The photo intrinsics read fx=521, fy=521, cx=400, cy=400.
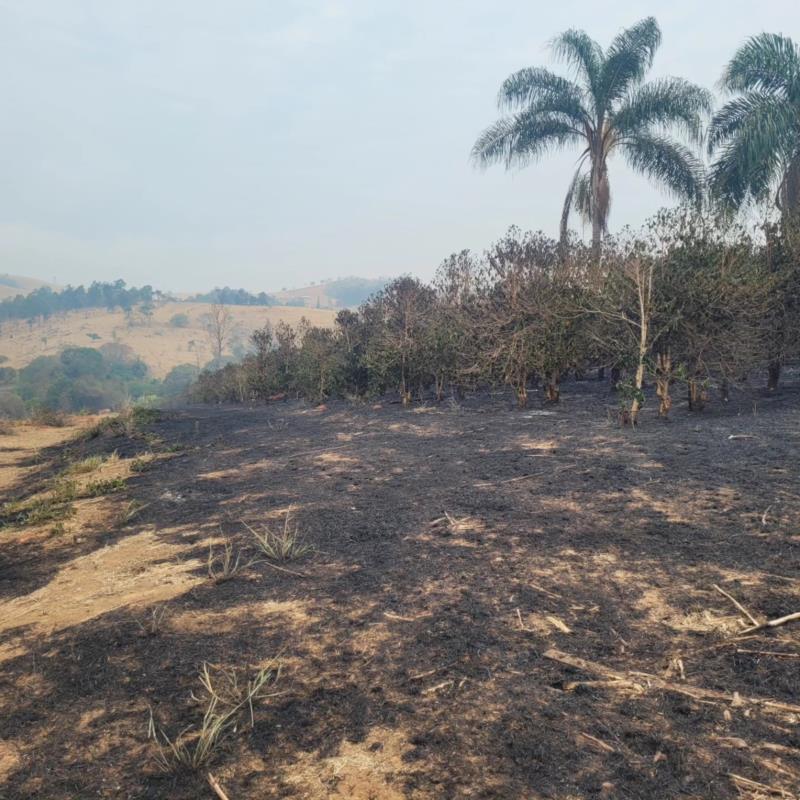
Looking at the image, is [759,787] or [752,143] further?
[752,143]

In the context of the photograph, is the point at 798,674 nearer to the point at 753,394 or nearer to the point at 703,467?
the point at 703,467

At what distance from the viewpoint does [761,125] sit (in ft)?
57.2

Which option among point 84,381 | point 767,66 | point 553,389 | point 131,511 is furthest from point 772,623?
point 84,381

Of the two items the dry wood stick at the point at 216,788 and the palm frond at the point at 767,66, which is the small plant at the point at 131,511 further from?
the palm frond at the point at 767,66

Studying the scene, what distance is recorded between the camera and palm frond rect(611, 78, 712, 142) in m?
20.7

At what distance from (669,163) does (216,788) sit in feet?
81.6

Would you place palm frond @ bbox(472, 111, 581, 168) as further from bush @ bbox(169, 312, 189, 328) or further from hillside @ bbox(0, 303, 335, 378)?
bush @ bbox(169, 312, 189, 328)

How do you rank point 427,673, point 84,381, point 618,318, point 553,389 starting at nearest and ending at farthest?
point 427,673 < point 618,318 < point 553,389 < point 84,381

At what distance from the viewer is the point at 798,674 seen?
2.87 metres

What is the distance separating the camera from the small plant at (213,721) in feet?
8.27

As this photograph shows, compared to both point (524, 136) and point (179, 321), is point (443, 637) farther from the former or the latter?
point (179, 321)

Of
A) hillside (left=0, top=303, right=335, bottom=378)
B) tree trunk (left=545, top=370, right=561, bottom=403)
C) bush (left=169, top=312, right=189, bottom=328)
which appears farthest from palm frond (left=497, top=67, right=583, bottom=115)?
bush (left=169, top=312, right=189, bottom=328)

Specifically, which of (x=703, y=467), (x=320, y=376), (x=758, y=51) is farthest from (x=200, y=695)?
(x=758, y=51)

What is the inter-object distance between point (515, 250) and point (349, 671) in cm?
1312
